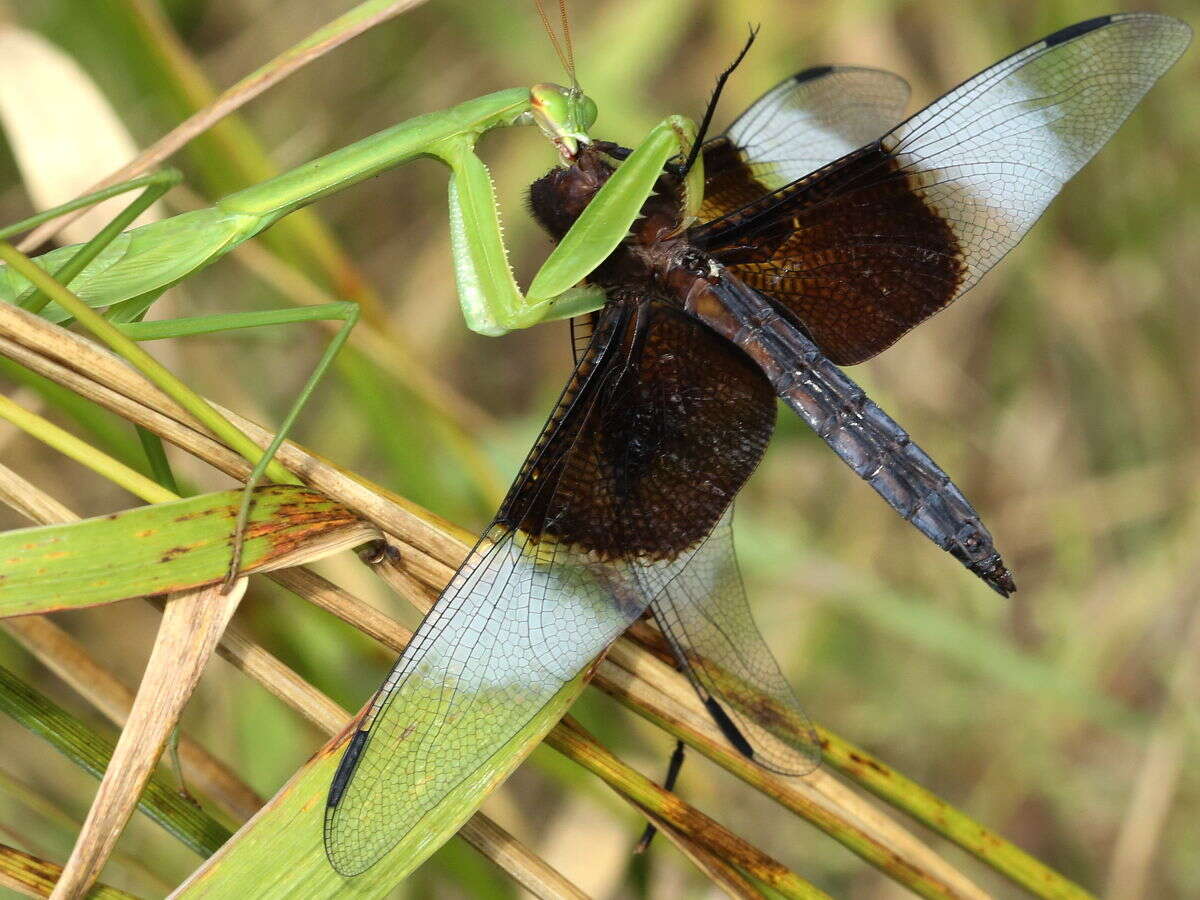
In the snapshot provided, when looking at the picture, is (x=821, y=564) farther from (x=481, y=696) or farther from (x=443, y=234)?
(x=443, y=234)

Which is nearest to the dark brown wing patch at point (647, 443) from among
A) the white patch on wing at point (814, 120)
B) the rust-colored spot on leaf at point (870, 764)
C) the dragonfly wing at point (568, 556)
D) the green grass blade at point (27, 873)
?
the dragonfly wing at point (568, 556)

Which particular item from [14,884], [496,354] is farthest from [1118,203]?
[14,884]

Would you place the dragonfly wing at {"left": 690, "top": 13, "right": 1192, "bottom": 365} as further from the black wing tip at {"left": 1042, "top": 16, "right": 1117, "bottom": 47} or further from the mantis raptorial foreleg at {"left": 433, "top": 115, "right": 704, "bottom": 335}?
the mantis raptorial foreleg at {"left": 433, "top": 115, "right": 704, "bottom": 335}

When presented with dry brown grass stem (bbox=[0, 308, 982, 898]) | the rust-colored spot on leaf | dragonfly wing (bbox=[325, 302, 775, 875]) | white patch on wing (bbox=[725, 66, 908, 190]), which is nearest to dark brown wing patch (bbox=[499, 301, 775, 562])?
dragonfly wing (bbox=[325, 302, 775, 875])

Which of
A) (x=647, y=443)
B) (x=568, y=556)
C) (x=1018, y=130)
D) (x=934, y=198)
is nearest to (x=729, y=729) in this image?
(x=568, y=556)

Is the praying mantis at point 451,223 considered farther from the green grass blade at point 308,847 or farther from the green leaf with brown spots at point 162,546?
the green grass blade at point 308,847

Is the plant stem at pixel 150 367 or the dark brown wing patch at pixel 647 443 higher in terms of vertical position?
the dark brown wing patch at pixel 647 443
